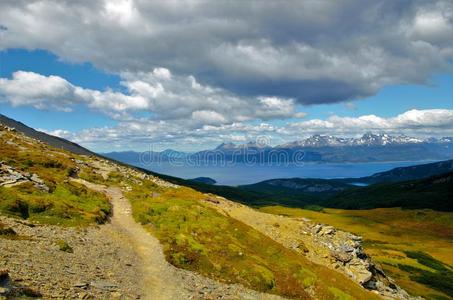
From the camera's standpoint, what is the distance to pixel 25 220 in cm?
3622

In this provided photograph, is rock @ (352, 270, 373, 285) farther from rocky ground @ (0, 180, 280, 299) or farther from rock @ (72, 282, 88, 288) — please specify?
rock @ (72, 282, 88, 288)

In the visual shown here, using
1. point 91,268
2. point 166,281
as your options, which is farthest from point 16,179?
point 166,281

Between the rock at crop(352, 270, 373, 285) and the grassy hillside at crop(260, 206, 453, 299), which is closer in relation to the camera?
the rock at crop(352, 270, 373, 285)

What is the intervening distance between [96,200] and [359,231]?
5763 inches

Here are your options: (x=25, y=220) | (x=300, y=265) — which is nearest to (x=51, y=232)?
(x=25, y=220)

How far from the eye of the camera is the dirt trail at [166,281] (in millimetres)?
27750

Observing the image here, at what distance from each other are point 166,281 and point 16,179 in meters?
31.1

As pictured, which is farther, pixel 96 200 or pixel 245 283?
pixel 96 200

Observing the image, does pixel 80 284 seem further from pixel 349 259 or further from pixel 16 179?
pixel 349 259

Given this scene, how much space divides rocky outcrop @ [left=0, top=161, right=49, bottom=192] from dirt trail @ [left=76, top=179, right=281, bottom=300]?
14.5m

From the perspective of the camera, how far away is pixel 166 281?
98.4 ft

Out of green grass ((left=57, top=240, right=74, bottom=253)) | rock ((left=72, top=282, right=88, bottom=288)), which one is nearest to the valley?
rock ((left=72, top=282, right=88, bottom=288))

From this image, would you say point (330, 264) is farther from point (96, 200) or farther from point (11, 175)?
point (11, 175)

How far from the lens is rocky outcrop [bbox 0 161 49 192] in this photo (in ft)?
159
